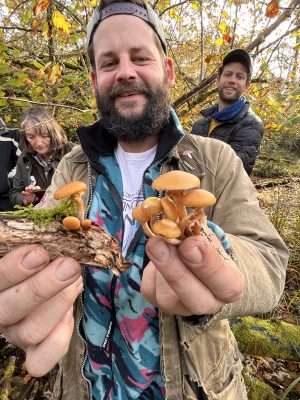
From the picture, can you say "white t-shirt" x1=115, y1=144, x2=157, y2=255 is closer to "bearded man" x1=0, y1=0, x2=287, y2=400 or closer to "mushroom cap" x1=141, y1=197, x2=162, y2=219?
"bearded man" x1=0, y1=0, x2=287, y2=400

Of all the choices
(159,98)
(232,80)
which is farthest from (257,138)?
(159,98)

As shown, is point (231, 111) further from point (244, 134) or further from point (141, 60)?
point (141, 60)

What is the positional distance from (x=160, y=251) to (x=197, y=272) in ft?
0.50

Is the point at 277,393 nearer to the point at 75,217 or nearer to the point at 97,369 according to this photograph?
the point at 97,369

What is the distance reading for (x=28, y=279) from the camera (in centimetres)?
116

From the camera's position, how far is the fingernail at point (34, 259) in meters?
1.13

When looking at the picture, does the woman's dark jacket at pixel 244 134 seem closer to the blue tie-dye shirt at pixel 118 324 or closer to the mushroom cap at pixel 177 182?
the blue tie-dye shirt at pixel 118 324

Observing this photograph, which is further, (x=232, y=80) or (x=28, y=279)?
(x=232, y=80)

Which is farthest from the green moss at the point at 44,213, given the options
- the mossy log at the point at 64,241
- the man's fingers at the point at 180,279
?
the man's fingers at the point at 180,279

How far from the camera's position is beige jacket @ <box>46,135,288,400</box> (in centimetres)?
140

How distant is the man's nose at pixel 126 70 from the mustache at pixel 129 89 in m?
0.05

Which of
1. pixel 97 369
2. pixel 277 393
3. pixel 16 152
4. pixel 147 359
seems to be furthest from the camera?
pixel 16 152

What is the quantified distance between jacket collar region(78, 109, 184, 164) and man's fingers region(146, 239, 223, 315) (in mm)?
848

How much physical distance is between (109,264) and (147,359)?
2.53 ft
